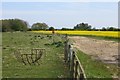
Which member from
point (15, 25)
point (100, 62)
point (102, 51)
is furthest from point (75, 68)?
point (15, 25)

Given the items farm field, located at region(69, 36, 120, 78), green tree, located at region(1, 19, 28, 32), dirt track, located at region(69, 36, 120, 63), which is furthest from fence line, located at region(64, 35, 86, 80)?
green tree, located at region(1, 19, 28, 32)

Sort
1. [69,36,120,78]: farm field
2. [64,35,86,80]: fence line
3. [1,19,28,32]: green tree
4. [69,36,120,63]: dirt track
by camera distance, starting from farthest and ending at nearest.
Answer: [1,19,28,32]: green tree < [69,36,120,63]: dirt track < [69,36,120,78]: farm field < [64,35,86,80]: fence line

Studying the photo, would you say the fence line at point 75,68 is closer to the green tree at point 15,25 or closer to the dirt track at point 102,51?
the dirt track at point 102,51

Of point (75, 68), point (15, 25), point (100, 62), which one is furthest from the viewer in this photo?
point (15, 25)

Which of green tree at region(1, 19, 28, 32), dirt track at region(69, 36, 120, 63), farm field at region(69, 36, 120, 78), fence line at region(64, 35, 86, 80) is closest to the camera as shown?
fence line at region(64, 35, 86, 80)

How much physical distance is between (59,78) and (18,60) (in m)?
6.11

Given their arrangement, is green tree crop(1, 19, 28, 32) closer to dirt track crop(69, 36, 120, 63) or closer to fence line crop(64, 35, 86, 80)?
dirt track crop(69, 36, 120, 63)

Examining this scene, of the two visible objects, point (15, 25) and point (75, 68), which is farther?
point (15, 25)

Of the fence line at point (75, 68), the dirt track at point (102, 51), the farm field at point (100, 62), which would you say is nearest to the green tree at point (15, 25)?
the dirt track at point (102, 51)

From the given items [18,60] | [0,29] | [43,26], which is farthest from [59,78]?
[43,26]

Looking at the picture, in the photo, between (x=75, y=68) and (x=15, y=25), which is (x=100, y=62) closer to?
(x=75, y=68)

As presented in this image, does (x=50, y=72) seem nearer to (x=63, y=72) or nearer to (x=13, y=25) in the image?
(x=63, y=72)

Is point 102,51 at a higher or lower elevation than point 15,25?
lower

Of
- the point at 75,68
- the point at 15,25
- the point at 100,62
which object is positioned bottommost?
the point at 100,62
